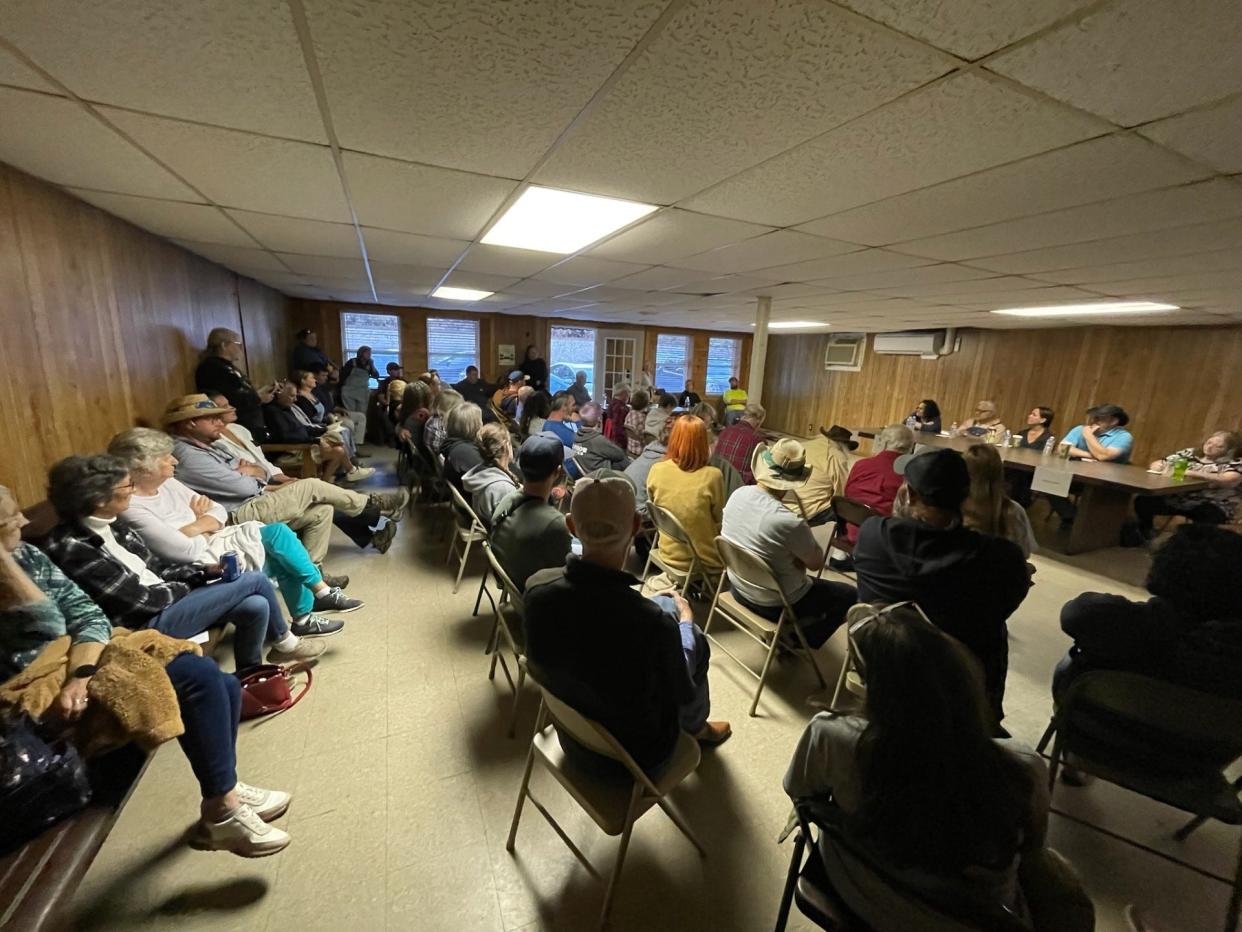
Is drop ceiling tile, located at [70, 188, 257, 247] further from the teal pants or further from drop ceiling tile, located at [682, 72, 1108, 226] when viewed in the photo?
drop ceiling tile, located at [682, 72, 1108, 226]

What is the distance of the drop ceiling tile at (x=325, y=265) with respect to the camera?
354cm

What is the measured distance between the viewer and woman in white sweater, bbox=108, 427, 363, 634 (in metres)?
1.83

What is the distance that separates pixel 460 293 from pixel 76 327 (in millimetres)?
3914

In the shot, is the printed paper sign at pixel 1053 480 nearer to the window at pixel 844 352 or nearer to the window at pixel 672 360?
the window at pixel 844 352

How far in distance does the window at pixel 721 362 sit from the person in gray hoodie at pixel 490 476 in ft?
29.0

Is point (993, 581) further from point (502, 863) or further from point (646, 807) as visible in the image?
point (502, 863)

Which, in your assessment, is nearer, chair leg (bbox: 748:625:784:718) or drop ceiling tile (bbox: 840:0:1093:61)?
drop ceiling tile (bbox: 840:0:1093:61)

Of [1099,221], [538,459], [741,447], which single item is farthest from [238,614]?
[1099,221]

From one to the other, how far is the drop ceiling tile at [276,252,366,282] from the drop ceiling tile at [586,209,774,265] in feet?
6.99

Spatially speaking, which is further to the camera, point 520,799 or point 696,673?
point 696,673

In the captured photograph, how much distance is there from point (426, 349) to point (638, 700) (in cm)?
845

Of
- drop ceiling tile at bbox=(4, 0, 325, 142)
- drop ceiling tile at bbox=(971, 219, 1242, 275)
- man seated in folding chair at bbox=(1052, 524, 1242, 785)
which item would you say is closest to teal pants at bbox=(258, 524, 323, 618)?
drop ceiling tile at bbox=(4, 0, 325, 142)

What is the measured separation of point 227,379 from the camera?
3527mm

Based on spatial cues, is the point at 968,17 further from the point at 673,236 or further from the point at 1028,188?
the point at 673,236
